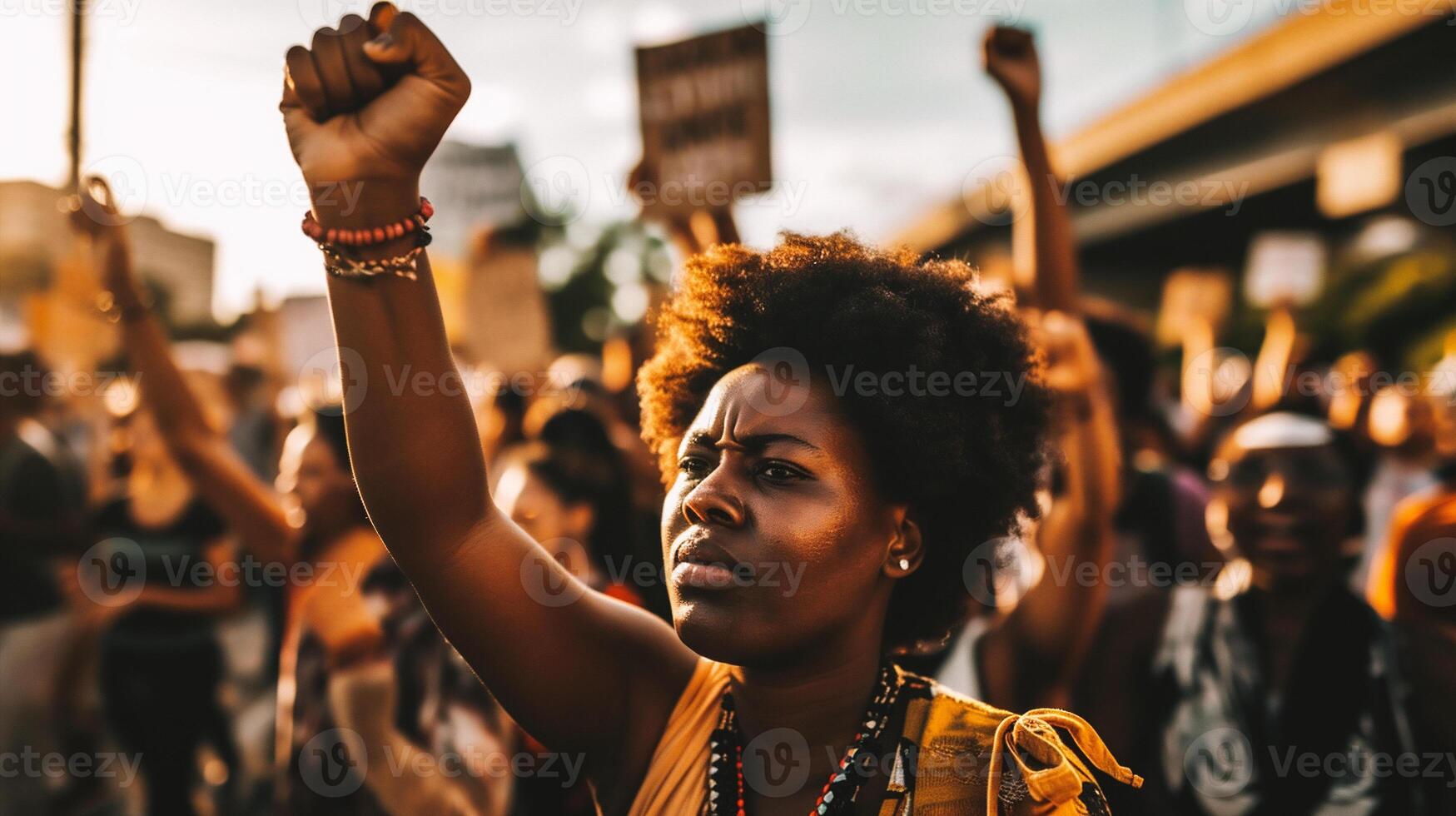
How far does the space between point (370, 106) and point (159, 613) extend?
4.53 meters

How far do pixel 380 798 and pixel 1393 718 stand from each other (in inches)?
109

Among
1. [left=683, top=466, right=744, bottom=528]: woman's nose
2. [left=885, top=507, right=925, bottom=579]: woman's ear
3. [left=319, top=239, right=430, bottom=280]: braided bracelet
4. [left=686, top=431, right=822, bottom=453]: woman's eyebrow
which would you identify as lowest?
[left=885, top=507, right=925, bottom=579]: woman's ear

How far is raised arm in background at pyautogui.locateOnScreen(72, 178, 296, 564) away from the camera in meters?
3.68

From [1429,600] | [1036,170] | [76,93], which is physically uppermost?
[76,93]

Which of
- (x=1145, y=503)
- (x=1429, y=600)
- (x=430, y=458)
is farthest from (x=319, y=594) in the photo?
(x=1429, y=600)

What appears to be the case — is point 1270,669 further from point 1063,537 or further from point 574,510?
point 574,510

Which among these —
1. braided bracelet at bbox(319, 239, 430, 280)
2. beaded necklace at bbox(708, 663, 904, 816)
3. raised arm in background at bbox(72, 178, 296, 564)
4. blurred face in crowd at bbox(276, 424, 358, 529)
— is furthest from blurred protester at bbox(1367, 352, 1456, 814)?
raised arm in background at bbox(72, 178, 296, 564)

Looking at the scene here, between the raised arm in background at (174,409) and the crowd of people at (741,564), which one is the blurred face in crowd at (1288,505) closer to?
the crowd of people at (741,564)

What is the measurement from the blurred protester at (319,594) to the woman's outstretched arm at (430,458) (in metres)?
1.46

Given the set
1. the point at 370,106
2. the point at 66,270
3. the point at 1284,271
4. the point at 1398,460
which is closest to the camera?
the point at 370,106

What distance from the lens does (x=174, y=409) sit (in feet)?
13.0

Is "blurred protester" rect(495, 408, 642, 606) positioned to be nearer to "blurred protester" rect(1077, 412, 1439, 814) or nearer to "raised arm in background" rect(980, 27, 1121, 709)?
"raised arm in background" rect(980, 27, 1121, 709)

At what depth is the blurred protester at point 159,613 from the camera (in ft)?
17.3

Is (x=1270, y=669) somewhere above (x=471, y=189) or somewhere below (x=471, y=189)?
below
